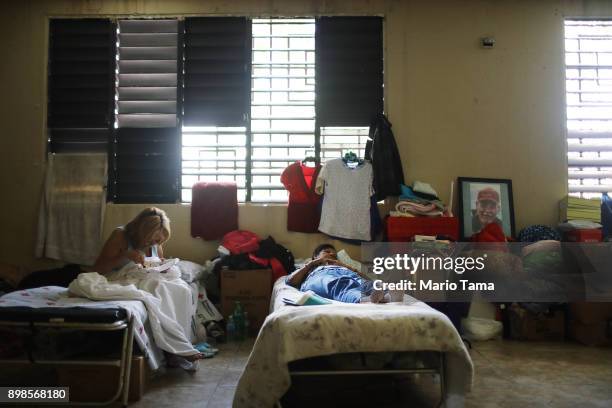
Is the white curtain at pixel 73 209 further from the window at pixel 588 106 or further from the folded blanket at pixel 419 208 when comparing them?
the window at pixel 588 106

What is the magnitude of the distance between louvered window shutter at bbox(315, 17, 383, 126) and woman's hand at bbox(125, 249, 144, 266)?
255 centimetres

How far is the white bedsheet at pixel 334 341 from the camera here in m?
2.50

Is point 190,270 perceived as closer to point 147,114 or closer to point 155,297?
point 155,297

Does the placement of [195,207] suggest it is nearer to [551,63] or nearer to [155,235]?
[155,235]

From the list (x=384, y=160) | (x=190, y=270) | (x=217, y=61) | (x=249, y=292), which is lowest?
(x=249, y=292)

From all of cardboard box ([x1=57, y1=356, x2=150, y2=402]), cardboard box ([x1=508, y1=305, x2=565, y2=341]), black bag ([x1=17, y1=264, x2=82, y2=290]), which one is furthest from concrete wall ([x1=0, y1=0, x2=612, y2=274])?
cardboard box ([x1=57, y1=356, x2=150, y2=402])

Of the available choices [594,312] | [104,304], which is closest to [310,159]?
[104,304]

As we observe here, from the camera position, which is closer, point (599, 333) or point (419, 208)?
point (599, 333)

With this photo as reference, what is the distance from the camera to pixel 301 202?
17.2 feet

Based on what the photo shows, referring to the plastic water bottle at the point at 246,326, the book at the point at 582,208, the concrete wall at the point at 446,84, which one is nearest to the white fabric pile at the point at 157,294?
the plastic water bottle at the point at 246,326

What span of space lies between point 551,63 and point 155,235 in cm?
461

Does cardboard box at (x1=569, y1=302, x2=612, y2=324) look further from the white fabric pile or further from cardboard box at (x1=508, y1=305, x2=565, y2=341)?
the white fabric pile

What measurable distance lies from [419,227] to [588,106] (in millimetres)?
2529

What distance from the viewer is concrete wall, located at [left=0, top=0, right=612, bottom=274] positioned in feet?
17.8
